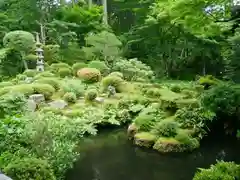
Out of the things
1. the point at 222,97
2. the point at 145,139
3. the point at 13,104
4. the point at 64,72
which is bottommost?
the point at 145,139

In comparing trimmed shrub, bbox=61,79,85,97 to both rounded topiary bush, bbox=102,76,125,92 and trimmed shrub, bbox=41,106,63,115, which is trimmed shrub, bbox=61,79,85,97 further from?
trimmed shrub, bbox=41,106,63,115

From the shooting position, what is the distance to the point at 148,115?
32.0 ft

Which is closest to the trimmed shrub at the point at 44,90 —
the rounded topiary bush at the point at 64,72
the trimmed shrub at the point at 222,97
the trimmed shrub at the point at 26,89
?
the trimmed shrub at the point at 26,89

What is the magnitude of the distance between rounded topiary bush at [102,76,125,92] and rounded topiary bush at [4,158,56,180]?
8.48m

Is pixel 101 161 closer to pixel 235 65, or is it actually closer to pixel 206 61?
pixel 235 65

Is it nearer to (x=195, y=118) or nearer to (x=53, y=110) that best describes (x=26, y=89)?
(x=53, y=110)

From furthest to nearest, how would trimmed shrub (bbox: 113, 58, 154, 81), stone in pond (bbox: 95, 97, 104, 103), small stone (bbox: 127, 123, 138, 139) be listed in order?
trimmed shrub (bbox: 113, 58, 154, 81) < stone in pond (bbox: 95, 97, 104, 103) < small stone (bbox: 127, 123, 138, 139)

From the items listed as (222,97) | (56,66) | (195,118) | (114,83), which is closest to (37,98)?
(114,83)

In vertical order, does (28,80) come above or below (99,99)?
above

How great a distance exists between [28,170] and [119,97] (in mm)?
8184

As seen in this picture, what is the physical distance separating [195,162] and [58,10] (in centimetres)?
1449

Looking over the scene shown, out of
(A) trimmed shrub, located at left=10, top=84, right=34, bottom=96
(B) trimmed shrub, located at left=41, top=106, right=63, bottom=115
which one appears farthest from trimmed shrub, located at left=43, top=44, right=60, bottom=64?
(B) trimmed shrub, located at left=41, top=106, right=63, bottom=115

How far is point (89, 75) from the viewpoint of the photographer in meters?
15.1

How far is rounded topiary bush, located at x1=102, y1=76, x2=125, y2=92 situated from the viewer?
13.5 m
